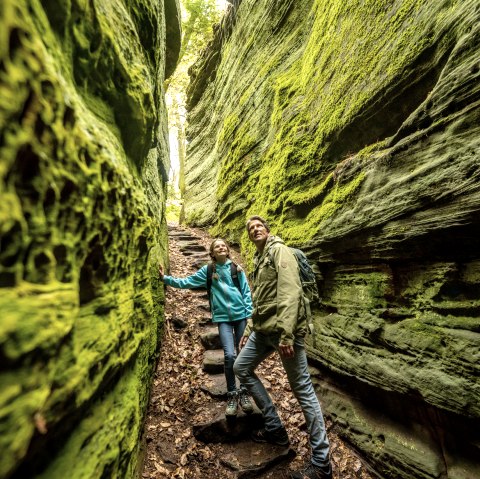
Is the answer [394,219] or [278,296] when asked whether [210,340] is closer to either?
[278,296]

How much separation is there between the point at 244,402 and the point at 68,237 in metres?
4.10

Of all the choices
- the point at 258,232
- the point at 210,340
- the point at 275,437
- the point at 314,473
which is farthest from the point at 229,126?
the point at 314,473

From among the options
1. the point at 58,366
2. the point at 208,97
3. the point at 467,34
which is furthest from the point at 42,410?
the point at 208,97

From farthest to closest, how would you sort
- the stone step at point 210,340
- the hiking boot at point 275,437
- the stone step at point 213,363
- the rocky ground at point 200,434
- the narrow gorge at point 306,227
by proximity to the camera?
the stone step at point 210,340, the stone step at point 213,363, the hiking boot at point 275,437, the rocky ground at point 200,434, the narrow gorge at point 306,227

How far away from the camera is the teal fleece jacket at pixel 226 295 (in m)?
5.12

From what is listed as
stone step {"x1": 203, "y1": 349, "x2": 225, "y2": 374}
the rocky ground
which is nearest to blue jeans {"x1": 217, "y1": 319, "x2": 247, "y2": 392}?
the rocky ground

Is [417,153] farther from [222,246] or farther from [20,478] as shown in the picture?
[20,478]

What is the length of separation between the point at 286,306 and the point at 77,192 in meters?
2.72

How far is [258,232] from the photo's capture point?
4.72 metres

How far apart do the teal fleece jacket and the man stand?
1.77ft

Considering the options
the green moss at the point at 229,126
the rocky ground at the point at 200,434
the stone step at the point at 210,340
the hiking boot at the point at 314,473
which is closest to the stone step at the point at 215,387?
→ the rocky ground at the point at 200,434

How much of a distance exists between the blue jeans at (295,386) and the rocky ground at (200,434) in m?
0.52

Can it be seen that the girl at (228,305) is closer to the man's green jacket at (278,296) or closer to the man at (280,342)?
the man at (280,342)

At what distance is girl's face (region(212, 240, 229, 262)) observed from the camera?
5.46 meters
